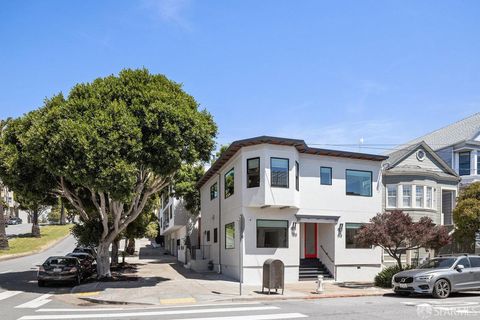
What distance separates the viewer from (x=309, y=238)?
2462 centimetres

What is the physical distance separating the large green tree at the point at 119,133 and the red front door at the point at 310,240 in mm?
7286

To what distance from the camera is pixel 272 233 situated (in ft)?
73.1

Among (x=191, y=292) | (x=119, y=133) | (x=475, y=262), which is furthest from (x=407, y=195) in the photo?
(x=119, y=133)

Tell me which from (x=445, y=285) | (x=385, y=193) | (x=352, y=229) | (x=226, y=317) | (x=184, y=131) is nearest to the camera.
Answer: (x=226, y=317)

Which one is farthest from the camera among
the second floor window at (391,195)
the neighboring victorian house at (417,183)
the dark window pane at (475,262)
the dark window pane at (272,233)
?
the second floor window at (391,195)

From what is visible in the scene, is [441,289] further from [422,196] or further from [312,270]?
[422,196]

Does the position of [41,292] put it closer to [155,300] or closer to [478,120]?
[155,300]

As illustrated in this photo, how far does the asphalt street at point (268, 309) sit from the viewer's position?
12047 millimetres

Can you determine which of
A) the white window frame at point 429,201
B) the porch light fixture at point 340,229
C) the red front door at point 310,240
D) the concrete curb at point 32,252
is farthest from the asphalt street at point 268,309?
the concrete curb at point 32,252

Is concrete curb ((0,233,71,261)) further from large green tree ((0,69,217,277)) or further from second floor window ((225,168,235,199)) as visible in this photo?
second floor window ((225,168,235,199))

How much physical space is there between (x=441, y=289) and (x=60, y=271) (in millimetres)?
15515

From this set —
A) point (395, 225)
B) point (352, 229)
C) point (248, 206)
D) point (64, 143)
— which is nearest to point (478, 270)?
point (395, 225)

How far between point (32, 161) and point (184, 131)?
6.90m

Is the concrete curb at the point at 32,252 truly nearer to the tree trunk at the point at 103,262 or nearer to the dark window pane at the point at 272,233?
the tree trunk at the point at 103,262
